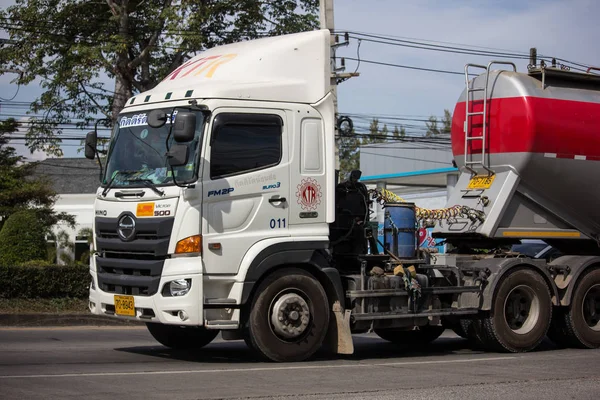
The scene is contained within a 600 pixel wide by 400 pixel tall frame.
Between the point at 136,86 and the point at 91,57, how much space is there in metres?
1.76

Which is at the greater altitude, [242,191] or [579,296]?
[242,191]

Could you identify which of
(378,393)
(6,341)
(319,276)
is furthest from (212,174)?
(6,341)

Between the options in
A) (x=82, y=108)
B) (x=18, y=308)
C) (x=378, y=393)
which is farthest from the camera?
(x=82, y=108)

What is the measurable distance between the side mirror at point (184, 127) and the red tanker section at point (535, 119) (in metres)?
4.79

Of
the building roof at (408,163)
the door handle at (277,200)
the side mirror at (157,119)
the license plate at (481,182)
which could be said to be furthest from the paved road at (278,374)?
the building roof at (408,163)

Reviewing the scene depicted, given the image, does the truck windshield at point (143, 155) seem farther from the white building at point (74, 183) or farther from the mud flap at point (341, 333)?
the white building at point (74, 183)

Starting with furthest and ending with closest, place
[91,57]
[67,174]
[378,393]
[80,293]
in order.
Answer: [67,174] < [91,57] < [80,293] < [378,393]

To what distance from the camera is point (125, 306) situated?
939 centimetres

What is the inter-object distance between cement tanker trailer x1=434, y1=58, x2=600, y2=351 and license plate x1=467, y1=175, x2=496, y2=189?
0.05 feet

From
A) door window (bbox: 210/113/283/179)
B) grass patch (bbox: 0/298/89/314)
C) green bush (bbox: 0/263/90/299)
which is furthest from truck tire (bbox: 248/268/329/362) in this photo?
green bush (bbox: 0/263/90/299)

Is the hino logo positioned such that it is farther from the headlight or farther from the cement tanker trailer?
the cement tanker trailer

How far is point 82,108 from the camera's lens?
22.0 meters

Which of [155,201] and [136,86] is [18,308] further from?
[155,201]

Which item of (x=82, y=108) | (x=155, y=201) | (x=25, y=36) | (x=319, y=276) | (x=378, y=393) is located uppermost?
(x=25, y=36)
